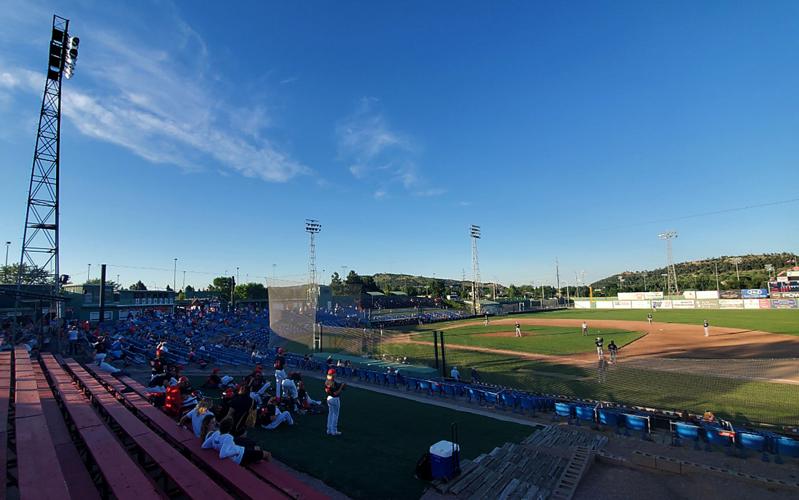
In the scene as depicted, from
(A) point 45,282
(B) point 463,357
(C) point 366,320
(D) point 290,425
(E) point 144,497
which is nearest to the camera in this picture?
(E) point 144,497

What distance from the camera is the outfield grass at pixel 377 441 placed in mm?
7152

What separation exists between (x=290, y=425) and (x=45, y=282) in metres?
37.0

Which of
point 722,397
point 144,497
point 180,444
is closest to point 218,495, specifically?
point 144,497

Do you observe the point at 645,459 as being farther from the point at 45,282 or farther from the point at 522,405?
the point at 45,282

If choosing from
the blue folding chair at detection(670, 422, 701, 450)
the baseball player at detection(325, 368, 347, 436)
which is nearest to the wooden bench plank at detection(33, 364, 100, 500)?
the baseball player at detection(325, 368, 347, 436)

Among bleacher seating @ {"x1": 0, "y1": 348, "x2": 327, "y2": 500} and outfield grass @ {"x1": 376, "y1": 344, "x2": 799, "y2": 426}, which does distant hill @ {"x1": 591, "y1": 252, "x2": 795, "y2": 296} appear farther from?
bleacher seating @ {"x1": 0, "y1": 348, "x2": 327, "y2": 500}

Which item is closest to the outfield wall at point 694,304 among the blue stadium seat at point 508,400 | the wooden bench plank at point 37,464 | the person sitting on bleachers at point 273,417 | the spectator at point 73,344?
the blue stadium seat at point 508,400

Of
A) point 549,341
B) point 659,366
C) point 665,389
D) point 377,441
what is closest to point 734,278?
point 549,341

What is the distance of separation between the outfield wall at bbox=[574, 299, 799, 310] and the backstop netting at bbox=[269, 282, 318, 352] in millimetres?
73730

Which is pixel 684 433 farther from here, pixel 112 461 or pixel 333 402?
pixel 112 461

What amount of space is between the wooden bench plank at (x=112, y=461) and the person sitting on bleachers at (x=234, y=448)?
968mm

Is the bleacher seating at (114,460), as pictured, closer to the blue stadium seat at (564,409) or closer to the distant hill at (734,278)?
the blue stadium seat at (564,409)

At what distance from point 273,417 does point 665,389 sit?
14.2 metres

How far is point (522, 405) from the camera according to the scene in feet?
40.4
